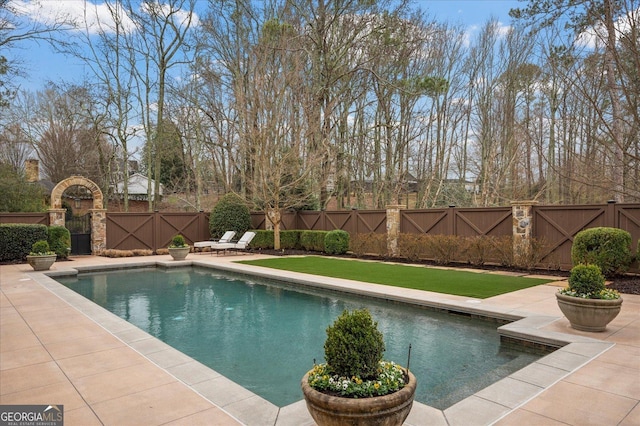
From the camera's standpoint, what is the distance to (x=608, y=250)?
8.87 meters

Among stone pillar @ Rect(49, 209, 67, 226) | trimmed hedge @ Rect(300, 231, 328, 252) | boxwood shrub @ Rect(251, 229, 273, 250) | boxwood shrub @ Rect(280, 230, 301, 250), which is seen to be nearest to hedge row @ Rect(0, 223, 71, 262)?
stone pillar @ Rect(49, 209, 67, 226)

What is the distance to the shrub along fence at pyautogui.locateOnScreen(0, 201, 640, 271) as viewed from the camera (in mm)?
10594

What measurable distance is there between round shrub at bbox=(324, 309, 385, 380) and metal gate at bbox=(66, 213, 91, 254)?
56.1 feet

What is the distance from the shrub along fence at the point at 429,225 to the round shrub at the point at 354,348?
31.3ft

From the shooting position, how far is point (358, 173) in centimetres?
2206

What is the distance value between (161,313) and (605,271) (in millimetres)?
9319

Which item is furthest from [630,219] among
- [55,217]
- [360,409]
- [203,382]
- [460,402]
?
[55,217]

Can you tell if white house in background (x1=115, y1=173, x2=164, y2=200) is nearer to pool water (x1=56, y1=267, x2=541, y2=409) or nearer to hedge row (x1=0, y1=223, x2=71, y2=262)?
hedge row (x1=0, y1=223, x2=71, y2=262)

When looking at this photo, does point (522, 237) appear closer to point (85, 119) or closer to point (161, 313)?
point (161, 313)

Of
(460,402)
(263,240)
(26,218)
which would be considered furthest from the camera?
(263,240)

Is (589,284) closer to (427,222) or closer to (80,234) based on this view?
(427,222)

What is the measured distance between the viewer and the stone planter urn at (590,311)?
5.04 metres

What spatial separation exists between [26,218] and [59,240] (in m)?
1.82

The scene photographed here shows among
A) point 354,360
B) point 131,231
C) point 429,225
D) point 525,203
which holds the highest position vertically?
point 525,203
